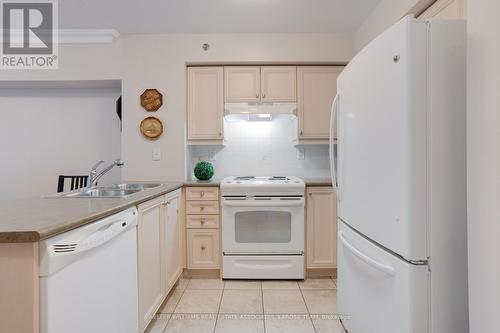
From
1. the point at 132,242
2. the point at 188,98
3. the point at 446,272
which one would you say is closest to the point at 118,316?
the point at 132,242

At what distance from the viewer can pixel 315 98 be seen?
2705mm

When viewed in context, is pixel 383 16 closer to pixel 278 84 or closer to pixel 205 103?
pixel 278 84

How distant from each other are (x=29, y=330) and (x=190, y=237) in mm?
1697

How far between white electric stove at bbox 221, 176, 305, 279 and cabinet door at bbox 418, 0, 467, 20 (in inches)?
60.0

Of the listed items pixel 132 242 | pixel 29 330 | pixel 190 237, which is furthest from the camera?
pixel 190 237

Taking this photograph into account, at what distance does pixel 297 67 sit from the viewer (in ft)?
8.92

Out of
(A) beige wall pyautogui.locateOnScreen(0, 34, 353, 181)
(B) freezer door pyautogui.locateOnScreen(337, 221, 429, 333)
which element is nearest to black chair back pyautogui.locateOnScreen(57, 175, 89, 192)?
(A) beige wall pyautogui.locateOnScreen(0, 34, 353, 181)

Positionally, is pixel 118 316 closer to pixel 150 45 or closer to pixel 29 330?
pixel 29 330

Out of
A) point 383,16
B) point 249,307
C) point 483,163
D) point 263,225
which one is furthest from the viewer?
point 263,225

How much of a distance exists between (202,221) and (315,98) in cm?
170

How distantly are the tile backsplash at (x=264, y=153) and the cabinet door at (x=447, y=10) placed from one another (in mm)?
1601

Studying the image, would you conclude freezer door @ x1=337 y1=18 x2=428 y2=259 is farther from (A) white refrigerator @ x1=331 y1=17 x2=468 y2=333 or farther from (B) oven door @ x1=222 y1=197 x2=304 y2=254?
(B) oven door @ x1=222 y1=197 x2=304 y2=254

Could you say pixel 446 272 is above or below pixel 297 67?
below

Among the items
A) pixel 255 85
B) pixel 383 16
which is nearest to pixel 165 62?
pixel 255 85
